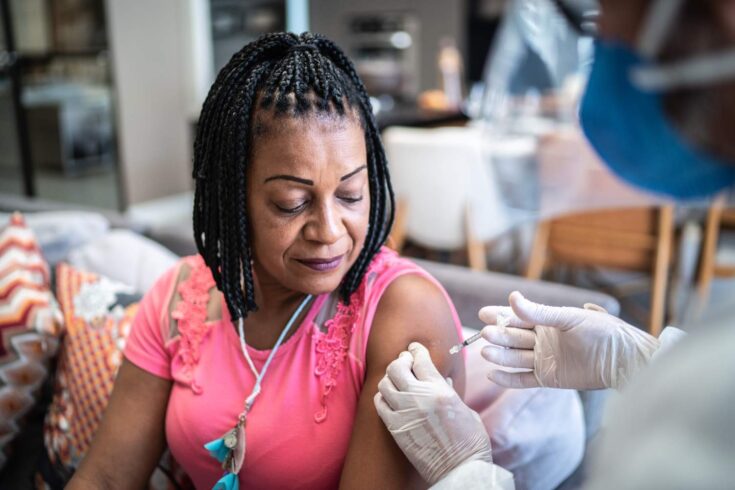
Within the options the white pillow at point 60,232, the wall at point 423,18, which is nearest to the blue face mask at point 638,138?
the white pillow at point 60,232

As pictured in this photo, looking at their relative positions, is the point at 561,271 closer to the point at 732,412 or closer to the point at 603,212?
the point at 603,212

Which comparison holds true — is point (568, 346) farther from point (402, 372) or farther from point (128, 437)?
point (128, 437)

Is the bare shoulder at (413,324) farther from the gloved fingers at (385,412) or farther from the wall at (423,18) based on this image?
the wall at (423,18)

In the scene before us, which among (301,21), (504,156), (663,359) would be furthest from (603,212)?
(301,21)

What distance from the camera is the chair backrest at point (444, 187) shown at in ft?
10.6

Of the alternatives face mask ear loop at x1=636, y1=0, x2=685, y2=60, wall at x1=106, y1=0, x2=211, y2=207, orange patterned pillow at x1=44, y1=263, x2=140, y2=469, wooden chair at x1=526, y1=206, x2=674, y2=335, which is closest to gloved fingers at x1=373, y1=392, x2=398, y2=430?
face mask ear loop at x1=636, y1=0, x2=685, y2=60

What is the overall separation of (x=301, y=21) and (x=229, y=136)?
6688 mm

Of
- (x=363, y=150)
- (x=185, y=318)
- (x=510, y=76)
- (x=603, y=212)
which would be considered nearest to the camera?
(x=363, y=150)

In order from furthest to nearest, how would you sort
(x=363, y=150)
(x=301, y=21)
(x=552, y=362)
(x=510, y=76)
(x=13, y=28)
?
(x=301, y=21) → (x=13, y=28) → (x=510, y=76) → (x=363, y=150) → (x=552, y=362)

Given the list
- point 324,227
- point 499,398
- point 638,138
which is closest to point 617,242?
point 499,398

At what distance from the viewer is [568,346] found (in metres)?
0.80

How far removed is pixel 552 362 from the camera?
2.69 ft

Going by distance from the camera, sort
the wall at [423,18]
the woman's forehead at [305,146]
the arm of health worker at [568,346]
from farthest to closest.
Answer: the wall at [423,18], the woman's forehead at [305,146], the arm of health worker at [568,346]

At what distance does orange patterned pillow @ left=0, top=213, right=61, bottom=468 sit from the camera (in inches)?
54.7
